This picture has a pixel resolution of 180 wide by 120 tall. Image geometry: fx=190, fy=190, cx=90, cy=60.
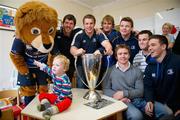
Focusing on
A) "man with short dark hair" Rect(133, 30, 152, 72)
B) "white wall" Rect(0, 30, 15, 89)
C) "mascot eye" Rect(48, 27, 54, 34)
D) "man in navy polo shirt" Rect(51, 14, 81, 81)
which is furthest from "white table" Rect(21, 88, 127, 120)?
"white wall" Rect(0, 30, 15, 89)

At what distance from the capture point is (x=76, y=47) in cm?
185

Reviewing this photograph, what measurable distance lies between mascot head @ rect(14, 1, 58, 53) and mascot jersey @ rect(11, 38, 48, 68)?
0.06 m

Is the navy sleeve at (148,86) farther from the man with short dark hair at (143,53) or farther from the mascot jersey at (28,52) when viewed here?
the mascot jersey at (28,52)

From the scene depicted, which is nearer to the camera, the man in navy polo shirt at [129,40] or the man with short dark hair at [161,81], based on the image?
the man with short dark hair at [161,81]

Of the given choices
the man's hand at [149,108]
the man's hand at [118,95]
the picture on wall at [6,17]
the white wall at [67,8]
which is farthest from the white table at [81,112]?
the white wall at [67,8]

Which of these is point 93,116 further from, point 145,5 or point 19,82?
point 145,5

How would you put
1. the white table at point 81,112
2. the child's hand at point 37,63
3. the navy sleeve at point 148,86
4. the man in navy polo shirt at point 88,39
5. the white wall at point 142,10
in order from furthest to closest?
the white wall at point 142,10 → the man in navy polo shirt at point 88,39 → the navy sleeve at point 148,86 → the child's hand at point 37,63 → the white table at point 81,112

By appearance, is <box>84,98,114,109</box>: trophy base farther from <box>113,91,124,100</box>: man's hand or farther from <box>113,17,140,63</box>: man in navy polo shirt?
<box>113,17,140,63</box>: man in navy polo shirt

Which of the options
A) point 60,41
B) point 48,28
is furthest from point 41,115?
point 60,41

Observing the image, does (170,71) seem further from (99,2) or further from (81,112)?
(99,2)

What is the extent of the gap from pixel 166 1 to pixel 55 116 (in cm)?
335

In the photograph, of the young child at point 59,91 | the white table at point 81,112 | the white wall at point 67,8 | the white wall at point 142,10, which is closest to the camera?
the white table at point 81,112

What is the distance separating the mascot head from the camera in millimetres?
1401

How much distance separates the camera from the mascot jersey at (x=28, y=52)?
4.88 feet
